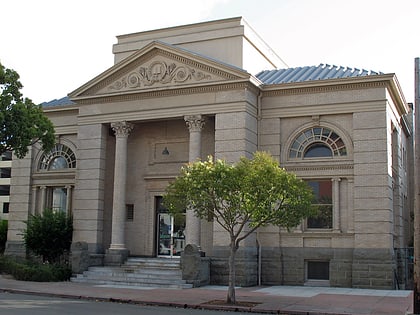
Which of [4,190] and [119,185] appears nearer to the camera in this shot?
[119,185]

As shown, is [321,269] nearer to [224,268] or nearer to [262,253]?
[262,253]

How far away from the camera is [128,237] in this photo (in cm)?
3084

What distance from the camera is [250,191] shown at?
1953 centimetres

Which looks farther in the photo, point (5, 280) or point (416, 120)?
point (5, 280)

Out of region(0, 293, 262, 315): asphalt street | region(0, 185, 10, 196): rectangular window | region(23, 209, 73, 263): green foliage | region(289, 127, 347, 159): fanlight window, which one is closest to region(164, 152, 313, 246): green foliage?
region(0, 293, 262, 315): asphalt street

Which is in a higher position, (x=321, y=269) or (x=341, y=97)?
(x=341, y=97)

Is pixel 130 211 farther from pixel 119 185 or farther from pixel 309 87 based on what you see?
pixel 309 87

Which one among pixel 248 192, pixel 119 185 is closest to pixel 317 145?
pixel 248 192

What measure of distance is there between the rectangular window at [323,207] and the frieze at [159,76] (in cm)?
728

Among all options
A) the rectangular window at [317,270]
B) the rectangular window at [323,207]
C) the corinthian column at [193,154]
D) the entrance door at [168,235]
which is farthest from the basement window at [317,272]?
the entrance door at [168,235]

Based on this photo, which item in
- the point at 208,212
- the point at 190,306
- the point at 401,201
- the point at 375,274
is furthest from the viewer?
the point at 401,201

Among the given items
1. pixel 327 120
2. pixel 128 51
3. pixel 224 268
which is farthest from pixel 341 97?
pixel 128 51

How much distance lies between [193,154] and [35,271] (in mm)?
8829

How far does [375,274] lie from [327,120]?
715cm
